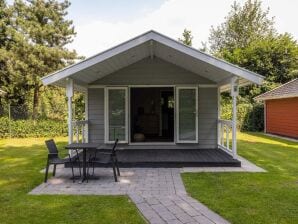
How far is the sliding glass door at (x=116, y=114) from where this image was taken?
9.83 m

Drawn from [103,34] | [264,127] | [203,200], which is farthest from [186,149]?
[103,34]

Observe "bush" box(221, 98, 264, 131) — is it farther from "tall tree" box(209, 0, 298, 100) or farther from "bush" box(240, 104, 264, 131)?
"tall tree" box(209, 0, 298, 100)

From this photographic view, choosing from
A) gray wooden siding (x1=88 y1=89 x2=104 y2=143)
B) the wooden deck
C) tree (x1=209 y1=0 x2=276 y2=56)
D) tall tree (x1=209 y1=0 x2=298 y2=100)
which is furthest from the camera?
tree (x1=209 y1=0 x2=276 y2=56)

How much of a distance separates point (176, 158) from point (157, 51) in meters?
3.01

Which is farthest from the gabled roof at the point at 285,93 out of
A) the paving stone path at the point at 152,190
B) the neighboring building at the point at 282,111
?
the paving stone path at the point at 152,190

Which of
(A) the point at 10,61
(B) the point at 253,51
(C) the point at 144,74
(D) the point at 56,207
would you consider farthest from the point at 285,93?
(A) the point at 10,61

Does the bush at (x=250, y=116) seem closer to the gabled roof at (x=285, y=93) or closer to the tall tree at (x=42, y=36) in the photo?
the gabled roof at (x=285, y=93)

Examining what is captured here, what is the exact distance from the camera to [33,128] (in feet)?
51.8

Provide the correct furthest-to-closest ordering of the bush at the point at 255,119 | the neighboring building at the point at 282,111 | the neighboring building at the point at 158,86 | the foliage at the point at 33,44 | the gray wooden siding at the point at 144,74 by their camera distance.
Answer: the bush at the point at 255,119
the foliage at the point at 33,44
the neighboring building at the point at 282,111
the gray wooden siding at the point at 144,74
the neighboring building at the point at 158,86

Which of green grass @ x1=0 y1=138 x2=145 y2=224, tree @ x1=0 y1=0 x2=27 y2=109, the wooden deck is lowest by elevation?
green grass @ x1=0 y1=138 x2=145 y2=224

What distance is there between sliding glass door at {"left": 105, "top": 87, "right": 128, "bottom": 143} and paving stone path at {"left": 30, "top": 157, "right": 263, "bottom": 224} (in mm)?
2447

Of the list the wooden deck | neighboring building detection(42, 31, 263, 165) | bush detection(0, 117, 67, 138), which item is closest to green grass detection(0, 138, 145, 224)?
the wooden deck

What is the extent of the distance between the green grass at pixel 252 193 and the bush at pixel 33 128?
34.6ft

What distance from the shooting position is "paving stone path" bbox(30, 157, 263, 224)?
4223 millimetres
